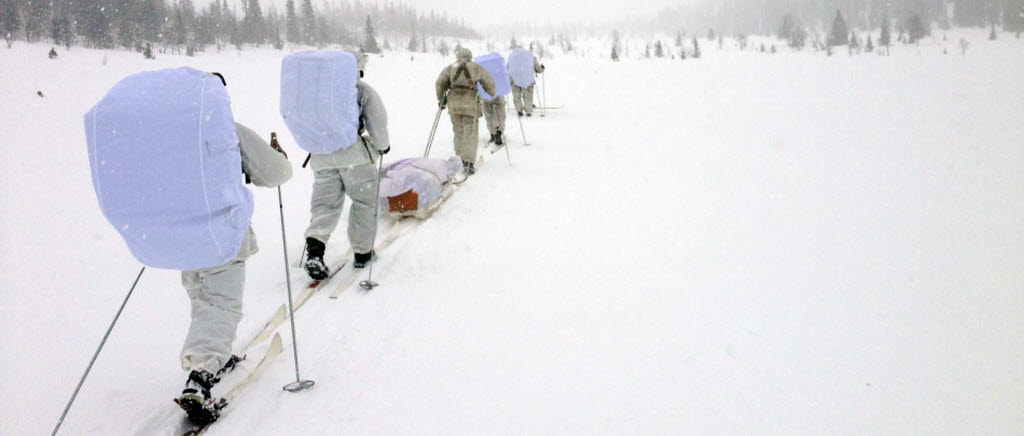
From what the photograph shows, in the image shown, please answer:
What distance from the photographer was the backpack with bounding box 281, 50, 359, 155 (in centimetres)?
370

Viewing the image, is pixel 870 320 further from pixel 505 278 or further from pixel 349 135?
pixel 349 135

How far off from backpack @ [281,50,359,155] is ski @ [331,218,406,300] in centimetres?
107

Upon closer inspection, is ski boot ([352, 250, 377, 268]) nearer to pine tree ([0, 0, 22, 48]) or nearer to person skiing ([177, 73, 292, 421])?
person skiing ([177, 73, 292, 421])

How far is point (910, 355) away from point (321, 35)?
187ft

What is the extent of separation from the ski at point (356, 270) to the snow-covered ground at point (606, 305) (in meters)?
0.10

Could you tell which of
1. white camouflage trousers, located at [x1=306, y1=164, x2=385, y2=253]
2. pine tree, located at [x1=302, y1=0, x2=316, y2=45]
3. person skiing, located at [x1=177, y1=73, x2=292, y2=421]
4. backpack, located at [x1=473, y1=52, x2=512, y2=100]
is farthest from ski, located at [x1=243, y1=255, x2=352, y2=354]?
pine tree, located at [x1=302, y1=0, x2=316, y2=45]

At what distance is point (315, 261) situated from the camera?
3830 mm

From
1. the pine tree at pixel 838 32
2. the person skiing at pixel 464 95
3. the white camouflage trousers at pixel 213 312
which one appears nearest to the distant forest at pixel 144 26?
the person skiing at pixel 464 95

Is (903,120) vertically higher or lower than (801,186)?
higher

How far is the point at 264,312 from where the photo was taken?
3.51 m

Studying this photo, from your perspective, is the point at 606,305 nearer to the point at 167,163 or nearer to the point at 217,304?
the point at 217,304

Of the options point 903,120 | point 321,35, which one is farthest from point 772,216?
point 321,35

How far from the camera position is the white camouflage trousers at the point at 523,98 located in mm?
12258

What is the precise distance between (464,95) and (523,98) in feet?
21.2
